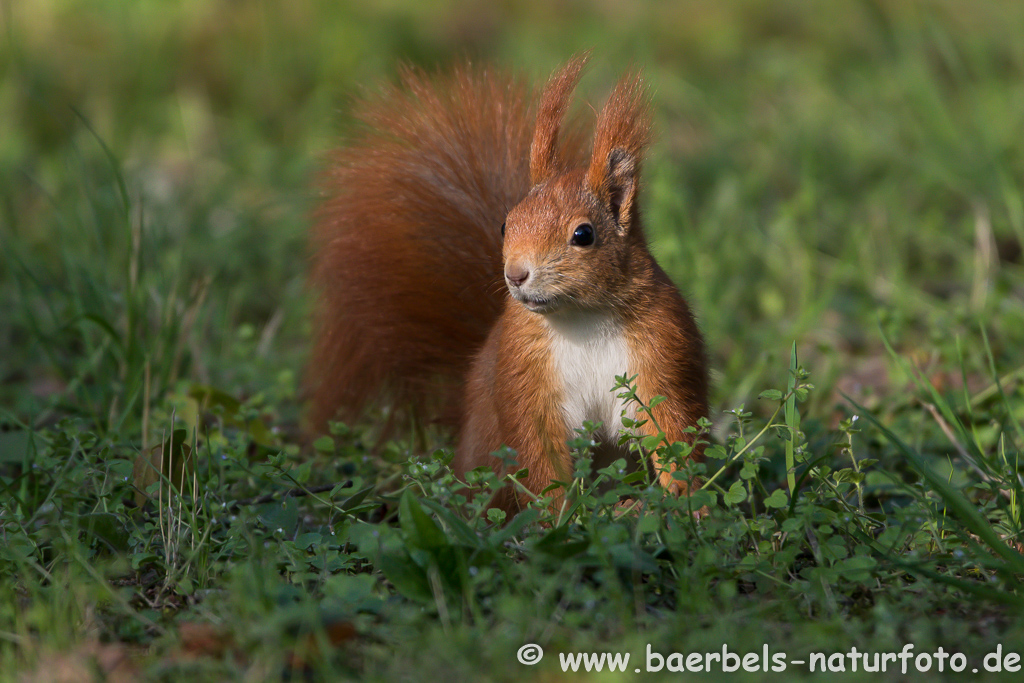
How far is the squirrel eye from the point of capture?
6.23 feet

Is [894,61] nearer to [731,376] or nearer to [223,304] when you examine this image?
[731,376]

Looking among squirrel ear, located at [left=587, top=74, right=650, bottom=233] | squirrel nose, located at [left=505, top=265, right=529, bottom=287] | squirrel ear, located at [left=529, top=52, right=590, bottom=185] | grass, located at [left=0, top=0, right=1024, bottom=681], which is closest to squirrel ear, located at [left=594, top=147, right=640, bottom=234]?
squirrel ear, located at [left=587, top=74, right=650, bottom=233]

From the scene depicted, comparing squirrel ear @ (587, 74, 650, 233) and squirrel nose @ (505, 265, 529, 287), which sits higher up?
squirrel ear @ (587, 74, 650, 233)

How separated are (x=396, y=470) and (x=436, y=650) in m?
1.00

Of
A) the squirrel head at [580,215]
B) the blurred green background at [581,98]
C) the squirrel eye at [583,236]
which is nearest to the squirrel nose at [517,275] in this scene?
the squirrel head at [580,215]

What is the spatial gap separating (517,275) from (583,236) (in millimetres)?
165

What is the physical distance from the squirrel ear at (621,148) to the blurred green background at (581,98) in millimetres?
100

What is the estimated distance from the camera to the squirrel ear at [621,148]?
1955 mm

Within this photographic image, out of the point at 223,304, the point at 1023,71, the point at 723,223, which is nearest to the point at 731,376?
the point at 723,223

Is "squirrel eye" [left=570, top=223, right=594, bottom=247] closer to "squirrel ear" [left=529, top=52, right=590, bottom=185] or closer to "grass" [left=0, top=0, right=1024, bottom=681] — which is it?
"squirrel ear" [left=529, top=52, right=590, bottom=185]

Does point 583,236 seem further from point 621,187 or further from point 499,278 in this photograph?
point 499,278

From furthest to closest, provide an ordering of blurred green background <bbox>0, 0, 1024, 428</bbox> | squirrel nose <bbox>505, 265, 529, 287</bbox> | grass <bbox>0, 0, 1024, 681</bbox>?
blurred green background <bbox>0, 0, 1024, 428</bbox>, squirrel nose <bbox>505, 265, 529, 287</bbox>, grass <bbox>0, 0, 1024, 681</bbox>

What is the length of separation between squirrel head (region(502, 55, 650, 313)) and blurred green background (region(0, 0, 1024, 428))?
0.53ft

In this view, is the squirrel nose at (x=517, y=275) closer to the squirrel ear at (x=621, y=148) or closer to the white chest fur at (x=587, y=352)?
the white chest fur at (x=587, y=352)
